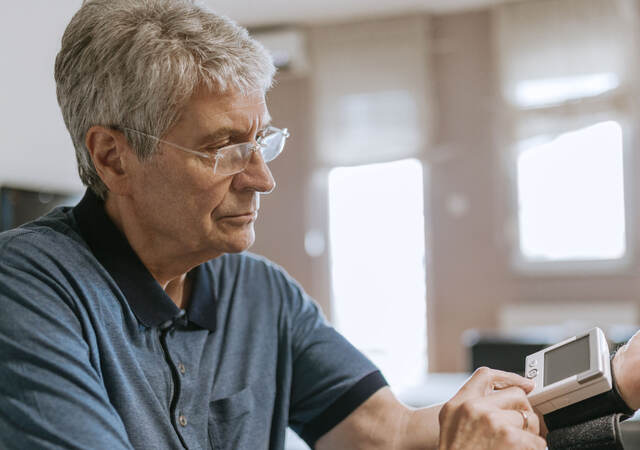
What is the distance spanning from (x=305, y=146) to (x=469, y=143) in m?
1.27

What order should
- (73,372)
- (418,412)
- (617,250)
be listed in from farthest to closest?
(617,250) → (418,412) → (73,372)

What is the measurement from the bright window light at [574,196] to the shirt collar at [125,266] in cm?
395

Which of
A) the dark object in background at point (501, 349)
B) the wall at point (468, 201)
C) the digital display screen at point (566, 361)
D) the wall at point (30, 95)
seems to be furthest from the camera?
the wall at point (468, 201)

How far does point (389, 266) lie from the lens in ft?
16.1

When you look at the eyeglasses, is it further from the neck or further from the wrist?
the wrist

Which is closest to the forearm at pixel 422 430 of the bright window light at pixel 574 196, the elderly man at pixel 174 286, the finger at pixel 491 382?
the elderly man at pixel 174 286

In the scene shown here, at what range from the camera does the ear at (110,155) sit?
947 mm

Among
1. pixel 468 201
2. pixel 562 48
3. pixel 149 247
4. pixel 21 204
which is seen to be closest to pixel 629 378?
pixel 149 247

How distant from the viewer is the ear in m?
0.95

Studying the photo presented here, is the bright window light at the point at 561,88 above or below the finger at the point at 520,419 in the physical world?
above

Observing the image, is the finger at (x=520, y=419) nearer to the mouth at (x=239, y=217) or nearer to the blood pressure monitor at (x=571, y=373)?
the blood pressure monitor at (x=571, y=373)

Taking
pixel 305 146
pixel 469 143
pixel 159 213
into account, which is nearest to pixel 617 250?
pixel 469 143

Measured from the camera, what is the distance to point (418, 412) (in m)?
1.03

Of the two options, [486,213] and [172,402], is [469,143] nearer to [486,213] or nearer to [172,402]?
[486,213]
